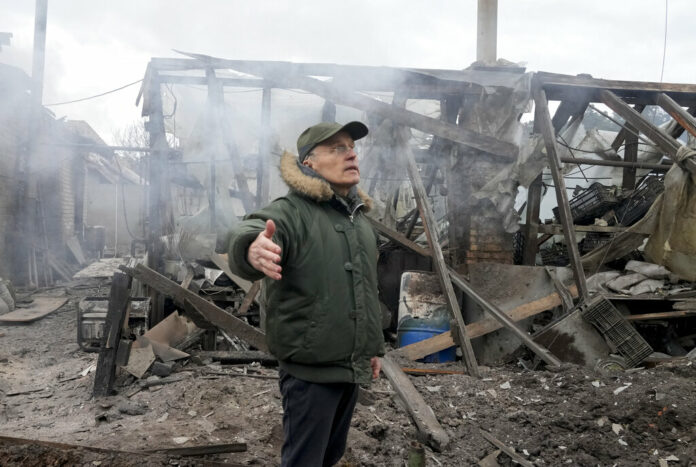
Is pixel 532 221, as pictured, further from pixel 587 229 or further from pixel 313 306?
pixel 313 306

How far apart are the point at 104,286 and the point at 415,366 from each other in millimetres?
8291

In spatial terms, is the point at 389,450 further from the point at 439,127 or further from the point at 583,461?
the point at 439,127

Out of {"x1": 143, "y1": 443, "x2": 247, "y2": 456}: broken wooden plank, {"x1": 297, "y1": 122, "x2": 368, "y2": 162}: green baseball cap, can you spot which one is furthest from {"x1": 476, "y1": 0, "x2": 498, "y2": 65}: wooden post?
{"x1": 143, "y1": 443, "x2": 247, "y2": 456}: broken wooden plank

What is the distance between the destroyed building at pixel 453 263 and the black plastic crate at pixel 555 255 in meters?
0.06

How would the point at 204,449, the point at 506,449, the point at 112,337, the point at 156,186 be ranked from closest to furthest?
the point at 204,449
the point at 506,449
the point at 112,337
the point at 156,186

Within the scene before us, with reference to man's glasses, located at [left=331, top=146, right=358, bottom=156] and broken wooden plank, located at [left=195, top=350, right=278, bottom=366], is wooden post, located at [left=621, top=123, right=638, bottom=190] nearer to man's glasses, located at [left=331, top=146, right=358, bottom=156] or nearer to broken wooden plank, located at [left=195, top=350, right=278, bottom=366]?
broken wooden plank, located at [left=195, top=350, right=278, bottom=366]

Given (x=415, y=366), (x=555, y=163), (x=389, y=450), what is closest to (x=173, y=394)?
Result: (x=389, y=450)

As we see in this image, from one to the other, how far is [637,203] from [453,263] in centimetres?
296

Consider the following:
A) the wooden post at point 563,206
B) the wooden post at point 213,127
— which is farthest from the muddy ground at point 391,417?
the wooden post at point 213,127

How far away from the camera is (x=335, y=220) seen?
2.12m

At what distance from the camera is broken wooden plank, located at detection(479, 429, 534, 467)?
3.10 metres

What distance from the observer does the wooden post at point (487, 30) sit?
786 cm

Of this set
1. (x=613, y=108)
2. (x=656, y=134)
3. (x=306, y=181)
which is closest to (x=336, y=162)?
(x=306, y=181)

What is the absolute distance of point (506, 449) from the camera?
329 cm
